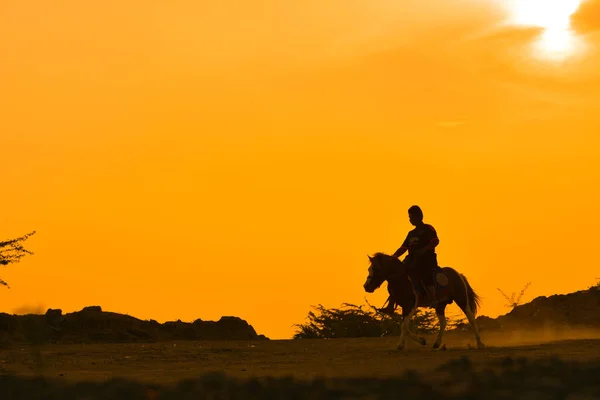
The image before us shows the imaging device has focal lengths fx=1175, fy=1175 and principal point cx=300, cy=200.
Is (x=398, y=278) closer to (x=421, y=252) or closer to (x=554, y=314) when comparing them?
(x=421, y=252)

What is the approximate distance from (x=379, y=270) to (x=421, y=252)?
86 centimetres

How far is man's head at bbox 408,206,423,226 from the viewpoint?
2215 cm

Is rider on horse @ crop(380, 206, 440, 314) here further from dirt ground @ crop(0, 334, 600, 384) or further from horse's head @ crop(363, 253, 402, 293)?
Result: dirt ground @ crop(0, 334, 600, 384)

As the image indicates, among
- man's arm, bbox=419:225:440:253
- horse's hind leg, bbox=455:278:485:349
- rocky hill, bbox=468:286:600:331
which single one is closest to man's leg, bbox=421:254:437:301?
man's arm, bbox=419:225:440:253

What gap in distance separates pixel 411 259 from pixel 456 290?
3.79ft

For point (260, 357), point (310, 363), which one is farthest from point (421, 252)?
point (310, 363)

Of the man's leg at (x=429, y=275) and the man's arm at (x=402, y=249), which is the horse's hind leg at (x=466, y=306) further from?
the man's arm at (x=402, y=249)

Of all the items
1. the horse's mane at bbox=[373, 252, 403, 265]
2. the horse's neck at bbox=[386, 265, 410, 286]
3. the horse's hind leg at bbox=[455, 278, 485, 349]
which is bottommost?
the horse's hind leg at bbox=[455, 278, 485, 349]

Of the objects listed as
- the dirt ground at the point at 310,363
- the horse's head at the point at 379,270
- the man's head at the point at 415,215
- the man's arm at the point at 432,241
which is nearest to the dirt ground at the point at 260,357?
the dirt ground at the point at 310,363

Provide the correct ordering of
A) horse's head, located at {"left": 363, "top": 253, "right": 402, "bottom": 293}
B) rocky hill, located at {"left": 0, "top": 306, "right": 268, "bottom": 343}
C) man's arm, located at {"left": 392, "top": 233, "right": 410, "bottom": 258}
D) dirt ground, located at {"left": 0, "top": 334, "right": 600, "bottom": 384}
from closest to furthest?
dirt ground, located at {"left": 0, "top": 334, "right": 600, "bottom": 384} < horse's head, located at {"left": 363, "top": 253, "right": 402, "bottom": 293} < man's arm, located at {"left": 392, "top": 233, "right": 410, "bottom": 258} < rocky hill, located at {"left": 0, "top": 306, "right": 268, "bottom": 343}

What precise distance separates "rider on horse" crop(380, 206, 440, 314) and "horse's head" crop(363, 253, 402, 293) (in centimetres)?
38

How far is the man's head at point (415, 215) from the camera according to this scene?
2215cm

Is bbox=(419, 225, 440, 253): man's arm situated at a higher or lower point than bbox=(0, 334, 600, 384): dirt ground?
higher

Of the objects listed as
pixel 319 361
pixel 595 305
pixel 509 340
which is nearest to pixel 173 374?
pixel 319 361
